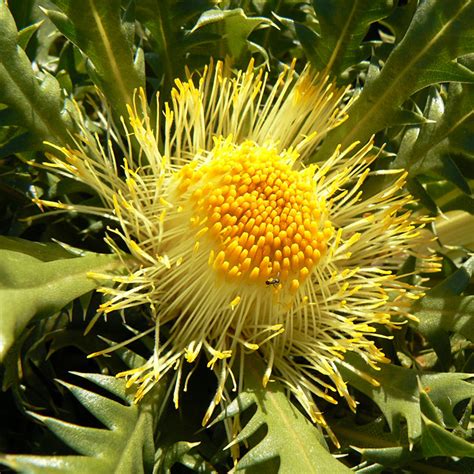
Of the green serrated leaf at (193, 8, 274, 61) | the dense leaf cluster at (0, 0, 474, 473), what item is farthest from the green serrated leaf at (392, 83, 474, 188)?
the green serrated leaf at (193, 8, 274, 61)

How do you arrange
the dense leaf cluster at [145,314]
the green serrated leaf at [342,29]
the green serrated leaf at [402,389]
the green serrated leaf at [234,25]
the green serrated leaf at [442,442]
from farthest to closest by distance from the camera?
the green serrated leaf at [342,29] → the green serrated leaf at [234,25] → the green serrated leaf at [402,389] → the dense leaf cluster at [145,314] → the green serrated leaf at [442,442]

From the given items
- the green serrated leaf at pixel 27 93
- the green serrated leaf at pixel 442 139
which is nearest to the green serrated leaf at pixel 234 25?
the green serrated leaf at pixel 27 93

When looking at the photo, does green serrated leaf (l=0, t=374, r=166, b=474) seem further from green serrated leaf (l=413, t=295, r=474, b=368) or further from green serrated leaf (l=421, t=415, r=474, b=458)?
green serrated leaf (l=413, t=295, r=474, b=368)

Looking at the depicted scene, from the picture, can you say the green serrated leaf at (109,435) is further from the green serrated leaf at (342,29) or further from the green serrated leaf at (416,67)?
the green serrated leaf at (342,29)

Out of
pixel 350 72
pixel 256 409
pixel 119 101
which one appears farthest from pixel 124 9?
pixel 256 409

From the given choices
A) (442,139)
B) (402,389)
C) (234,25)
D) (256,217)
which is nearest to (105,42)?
(234,25)
